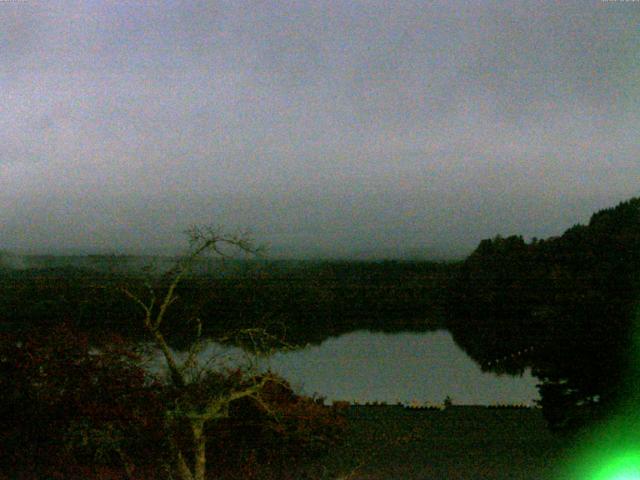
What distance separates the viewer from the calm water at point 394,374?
12.1 metres

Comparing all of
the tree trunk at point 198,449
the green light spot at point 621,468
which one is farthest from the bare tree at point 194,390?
the green light spot at point 621,468

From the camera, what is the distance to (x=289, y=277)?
1319 cm

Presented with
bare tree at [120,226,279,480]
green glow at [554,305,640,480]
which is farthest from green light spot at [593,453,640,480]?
bare tree at [120,226,279,480]

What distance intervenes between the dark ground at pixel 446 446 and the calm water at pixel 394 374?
49.8 inches

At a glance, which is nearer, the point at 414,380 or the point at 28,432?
the point at 28,432

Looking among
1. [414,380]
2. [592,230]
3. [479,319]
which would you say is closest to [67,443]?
[414,380]

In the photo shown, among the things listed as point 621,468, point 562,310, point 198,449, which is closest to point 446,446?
point 562,310

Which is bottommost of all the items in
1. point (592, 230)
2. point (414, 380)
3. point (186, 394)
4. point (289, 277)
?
point (414, 380)

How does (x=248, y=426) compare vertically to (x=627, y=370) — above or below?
below

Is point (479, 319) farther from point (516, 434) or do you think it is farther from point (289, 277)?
point (516, 434)

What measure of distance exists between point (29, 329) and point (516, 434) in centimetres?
704

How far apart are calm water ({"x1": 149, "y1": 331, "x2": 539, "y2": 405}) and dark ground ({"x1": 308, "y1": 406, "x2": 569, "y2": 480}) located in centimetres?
126

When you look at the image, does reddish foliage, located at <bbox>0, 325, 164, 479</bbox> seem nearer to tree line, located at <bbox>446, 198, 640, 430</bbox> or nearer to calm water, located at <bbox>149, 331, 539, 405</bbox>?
calm water, located at <bbox>149, 331, 539, 405</bbox>

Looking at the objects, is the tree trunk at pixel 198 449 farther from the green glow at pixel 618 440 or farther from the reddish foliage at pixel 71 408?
the green glow at pixel 618 440
